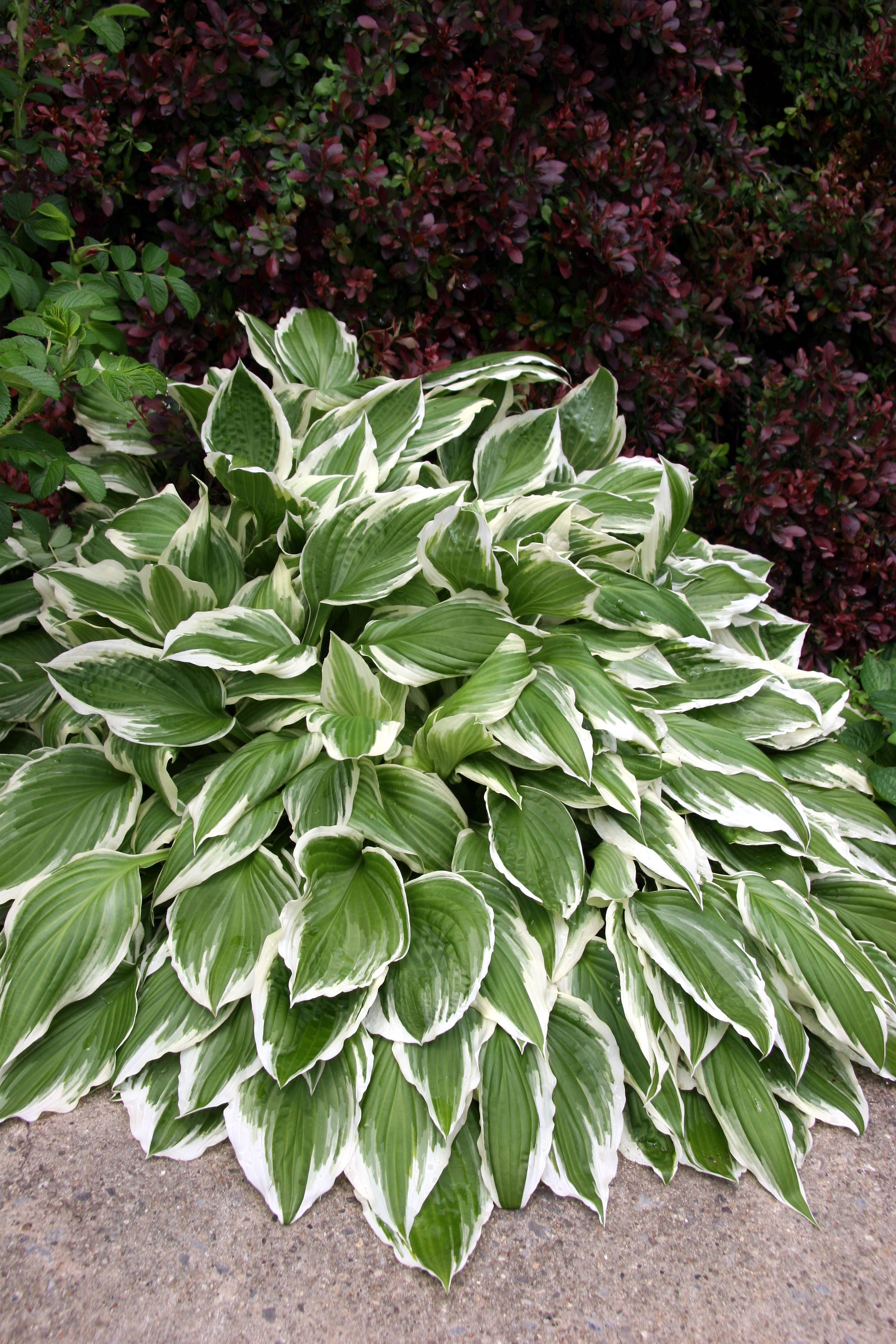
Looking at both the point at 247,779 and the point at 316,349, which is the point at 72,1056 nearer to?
the point at 247,779

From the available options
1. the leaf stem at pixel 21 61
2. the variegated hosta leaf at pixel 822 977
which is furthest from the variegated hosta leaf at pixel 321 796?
the leaf stem at pixel 21 61

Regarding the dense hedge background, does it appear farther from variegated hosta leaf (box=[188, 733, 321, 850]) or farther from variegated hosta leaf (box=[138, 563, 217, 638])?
variegated hosta leaf (box=[188, 733, 321, 850])

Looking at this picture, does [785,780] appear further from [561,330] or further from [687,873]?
[561,330]

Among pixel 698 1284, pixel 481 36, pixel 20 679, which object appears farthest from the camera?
pixel 481 36

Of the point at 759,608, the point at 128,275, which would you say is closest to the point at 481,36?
the point at 128,275

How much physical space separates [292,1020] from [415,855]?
380 millimetres

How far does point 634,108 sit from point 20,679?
2.27 meters

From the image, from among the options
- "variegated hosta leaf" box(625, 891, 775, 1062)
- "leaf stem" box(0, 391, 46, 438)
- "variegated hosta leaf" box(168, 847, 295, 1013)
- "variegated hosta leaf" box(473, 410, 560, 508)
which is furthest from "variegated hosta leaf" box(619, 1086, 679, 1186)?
"leaf stem" box(0, 391, 46, 438)

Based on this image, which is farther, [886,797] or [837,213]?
[837,213]

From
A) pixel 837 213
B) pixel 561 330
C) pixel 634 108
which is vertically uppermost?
pixel 634 108

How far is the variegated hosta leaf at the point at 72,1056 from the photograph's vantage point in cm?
167

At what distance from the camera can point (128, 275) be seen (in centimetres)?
225

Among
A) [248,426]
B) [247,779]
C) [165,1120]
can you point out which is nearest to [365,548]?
[248,426]

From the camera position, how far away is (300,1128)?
5.27 ft
